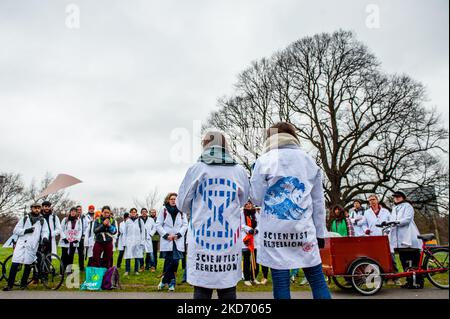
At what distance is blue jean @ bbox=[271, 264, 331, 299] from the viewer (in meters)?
2.81

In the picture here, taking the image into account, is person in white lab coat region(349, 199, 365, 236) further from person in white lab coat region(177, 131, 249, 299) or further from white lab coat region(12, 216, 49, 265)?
white lab coat region(12, 216, 49, 265)

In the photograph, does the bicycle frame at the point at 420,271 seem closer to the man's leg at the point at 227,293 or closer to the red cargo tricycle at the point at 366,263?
A: the red cargo tricycle at the point at 366,263

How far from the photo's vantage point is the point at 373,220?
9.46 m

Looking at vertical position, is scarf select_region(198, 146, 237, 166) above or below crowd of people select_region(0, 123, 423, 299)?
above

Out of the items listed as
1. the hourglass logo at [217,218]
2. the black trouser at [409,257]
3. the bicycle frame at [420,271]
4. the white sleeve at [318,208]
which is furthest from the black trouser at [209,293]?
the black trouser at [409,257]

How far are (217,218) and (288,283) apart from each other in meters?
0.82

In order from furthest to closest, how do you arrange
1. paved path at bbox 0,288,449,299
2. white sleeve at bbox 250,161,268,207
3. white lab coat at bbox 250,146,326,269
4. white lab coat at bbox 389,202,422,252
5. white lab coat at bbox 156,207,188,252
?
white lab coat at bbox 389,202,422,252 → white lab coat at bbox 156,207,188,252 → paved path at bbox 0,288,449,299 → white sleeve at bbox 250,161,268,207 → white lab coat at bbox 250,146,326,269

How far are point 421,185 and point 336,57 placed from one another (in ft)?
31.9

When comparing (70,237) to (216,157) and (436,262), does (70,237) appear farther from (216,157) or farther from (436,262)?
(436,262)

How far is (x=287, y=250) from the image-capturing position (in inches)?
114

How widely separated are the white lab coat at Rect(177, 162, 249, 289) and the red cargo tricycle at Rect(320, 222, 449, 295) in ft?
13.6

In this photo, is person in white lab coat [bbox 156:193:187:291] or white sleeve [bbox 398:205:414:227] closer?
person in white lab coat [bbox 156:193:187:291]

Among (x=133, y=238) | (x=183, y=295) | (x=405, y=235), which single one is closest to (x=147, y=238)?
(x=133, y=238)

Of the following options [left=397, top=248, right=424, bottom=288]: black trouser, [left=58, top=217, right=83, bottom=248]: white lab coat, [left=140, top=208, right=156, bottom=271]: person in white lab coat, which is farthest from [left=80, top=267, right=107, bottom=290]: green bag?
[left=397, top=248, right=424, bottom=288]: black trouser
